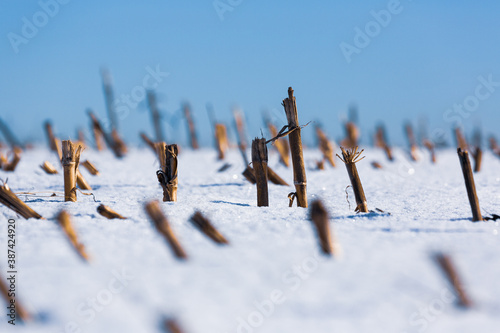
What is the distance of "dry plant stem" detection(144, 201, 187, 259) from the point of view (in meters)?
1.16

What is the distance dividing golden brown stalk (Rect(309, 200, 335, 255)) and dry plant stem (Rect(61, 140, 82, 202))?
1476mm

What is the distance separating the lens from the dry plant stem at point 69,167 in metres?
2.24

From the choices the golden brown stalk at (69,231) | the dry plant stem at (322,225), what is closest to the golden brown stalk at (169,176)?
the golden brown stalk at (69,231)

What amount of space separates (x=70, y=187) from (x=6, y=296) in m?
1.35

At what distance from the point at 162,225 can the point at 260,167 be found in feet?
3.78

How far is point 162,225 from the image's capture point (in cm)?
118

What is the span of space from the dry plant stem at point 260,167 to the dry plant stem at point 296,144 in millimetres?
164

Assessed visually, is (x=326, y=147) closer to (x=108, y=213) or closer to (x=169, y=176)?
(x=169, y=176)

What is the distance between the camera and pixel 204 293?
1065mm

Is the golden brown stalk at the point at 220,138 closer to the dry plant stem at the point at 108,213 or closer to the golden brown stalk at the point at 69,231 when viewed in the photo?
the dry plant stem at the point at 108,213

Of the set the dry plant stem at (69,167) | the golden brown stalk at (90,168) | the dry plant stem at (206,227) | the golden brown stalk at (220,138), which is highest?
the golden brown stalk at (220,138)

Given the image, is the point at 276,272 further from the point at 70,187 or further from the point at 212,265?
the point at 70,187

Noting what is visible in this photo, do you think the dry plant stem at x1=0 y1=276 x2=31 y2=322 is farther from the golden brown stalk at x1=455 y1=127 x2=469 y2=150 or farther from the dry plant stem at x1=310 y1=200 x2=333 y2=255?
the golden brown stalk at x1=455 y1=127 x2=469 y2=150

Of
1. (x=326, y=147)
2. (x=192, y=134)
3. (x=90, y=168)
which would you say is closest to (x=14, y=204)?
(x=90, y=168)
